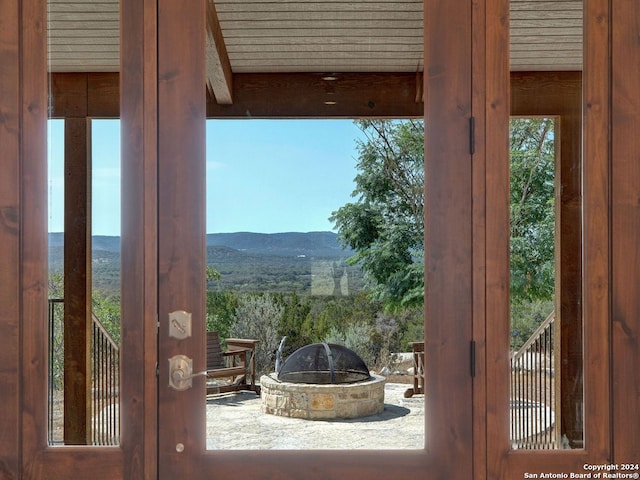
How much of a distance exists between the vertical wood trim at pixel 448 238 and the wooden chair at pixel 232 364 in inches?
22.2

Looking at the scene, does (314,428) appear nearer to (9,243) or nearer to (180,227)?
(180,227)

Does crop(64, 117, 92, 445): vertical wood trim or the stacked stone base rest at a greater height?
crop(64, 117, 92, 445): vertical wood trim

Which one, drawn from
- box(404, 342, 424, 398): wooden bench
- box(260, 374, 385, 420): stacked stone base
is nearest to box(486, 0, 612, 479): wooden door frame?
box(404, 342, 424, 398): wooden bench

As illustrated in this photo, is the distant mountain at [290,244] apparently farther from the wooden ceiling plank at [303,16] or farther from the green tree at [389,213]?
the wooden ceiling plank at [303,16]

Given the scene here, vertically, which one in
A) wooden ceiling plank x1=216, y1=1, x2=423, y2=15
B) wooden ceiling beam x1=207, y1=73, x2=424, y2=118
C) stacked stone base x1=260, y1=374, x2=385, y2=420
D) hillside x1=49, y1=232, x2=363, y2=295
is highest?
wooden ceiling plank x1=216, y1=1, x2=423, y2=15

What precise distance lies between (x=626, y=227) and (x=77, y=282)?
1.78 m

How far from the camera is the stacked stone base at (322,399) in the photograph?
2201 millimetres

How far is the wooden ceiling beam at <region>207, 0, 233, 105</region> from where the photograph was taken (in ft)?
7.37

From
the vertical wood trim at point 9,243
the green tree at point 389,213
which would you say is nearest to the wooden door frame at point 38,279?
the vertical wood trim at point 9,243

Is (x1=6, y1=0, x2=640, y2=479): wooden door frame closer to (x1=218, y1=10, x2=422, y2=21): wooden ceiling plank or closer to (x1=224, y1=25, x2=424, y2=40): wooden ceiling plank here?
(x1=224, y1=25, x2=424, y2=40): wooden ceiling plank

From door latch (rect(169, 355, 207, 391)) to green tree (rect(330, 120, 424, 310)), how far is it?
2.04ft

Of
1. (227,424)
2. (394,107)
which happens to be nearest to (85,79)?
(394,107)

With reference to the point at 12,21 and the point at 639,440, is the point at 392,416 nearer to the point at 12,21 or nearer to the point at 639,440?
the point at 639,440

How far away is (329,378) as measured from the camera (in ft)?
7.29
